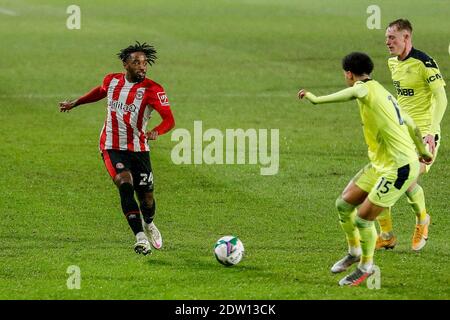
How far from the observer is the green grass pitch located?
12461 millimetres

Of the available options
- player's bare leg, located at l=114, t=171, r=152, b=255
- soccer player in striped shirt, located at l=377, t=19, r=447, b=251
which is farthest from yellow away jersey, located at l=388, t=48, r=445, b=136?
player's bare leg, located at l=114, t=171, r=152, b=255

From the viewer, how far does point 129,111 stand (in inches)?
543

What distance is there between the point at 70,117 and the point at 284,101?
467 centimetres

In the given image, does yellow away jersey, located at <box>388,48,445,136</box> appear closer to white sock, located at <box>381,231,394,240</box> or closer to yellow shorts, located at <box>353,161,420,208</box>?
white sock, located at <box>381,231,394,240</box>

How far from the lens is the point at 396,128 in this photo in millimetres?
11812

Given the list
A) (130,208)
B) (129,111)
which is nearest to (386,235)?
(130,208)

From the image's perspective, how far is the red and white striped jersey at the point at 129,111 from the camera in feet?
45.1

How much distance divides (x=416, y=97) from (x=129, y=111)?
11.7ft

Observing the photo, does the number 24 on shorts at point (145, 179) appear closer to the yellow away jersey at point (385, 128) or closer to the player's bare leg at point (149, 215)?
the player's bare leg at point (149, 215)

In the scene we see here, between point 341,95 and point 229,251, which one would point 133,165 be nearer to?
point 229,251

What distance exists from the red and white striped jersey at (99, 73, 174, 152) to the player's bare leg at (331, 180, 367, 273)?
2.67 m

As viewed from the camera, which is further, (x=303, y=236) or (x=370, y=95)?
(x=303, y=236)

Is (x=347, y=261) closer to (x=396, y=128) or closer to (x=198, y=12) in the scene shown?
(x=396, y=128)
